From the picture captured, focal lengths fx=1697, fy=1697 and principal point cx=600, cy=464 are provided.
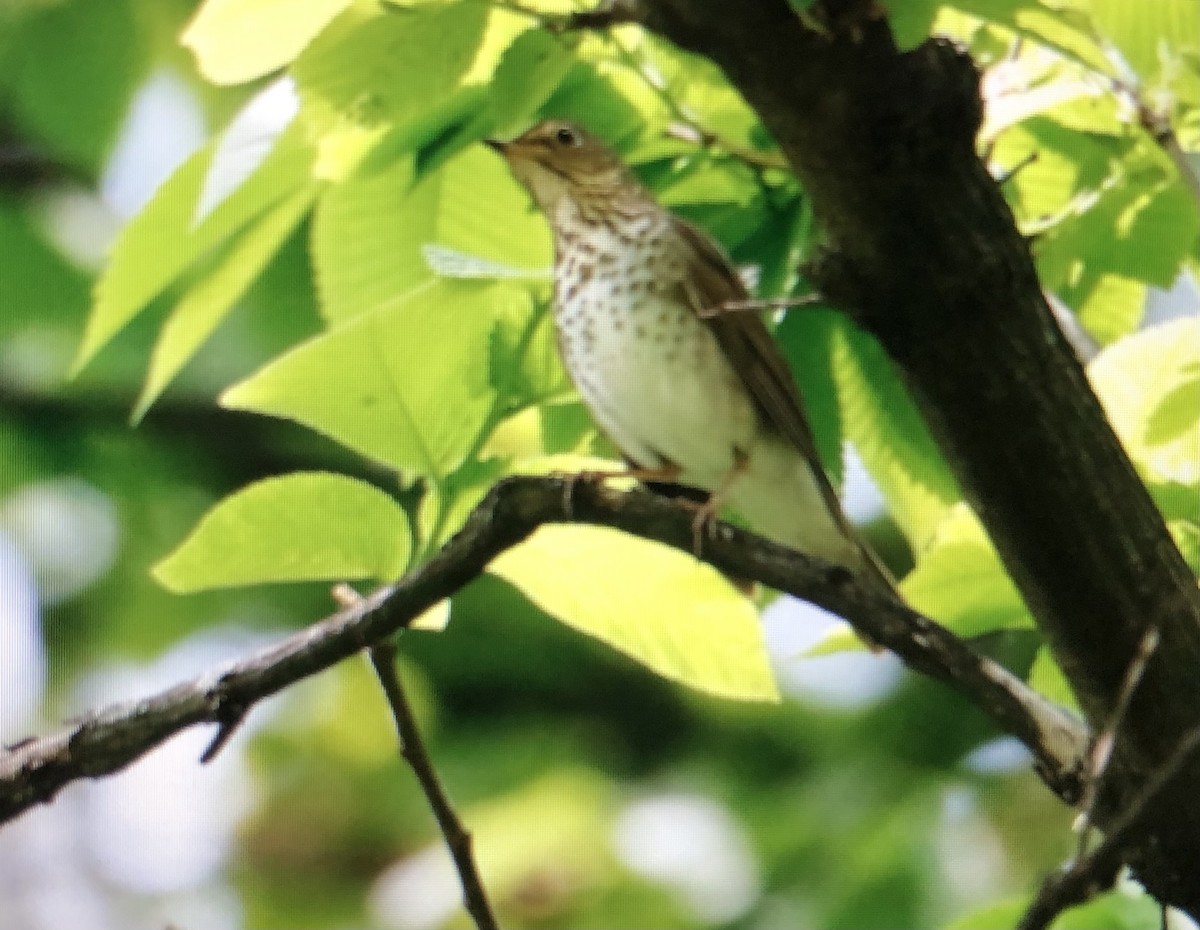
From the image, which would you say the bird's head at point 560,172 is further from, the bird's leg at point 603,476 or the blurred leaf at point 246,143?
the blurred leaf at point 246,143

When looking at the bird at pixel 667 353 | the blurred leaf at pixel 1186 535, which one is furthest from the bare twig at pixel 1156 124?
the bird at pixel 667 353

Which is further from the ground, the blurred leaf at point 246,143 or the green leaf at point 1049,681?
the blurred leaf at point 246,143

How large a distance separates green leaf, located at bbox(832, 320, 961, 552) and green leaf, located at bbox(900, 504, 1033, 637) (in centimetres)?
11

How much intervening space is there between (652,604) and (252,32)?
1.86 ft

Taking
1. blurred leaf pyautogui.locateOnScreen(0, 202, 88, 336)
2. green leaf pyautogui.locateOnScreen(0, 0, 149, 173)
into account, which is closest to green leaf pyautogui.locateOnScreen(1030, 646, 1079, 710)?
green leaf pyautogui.locateOnScreen(0, 0, 149, 173)

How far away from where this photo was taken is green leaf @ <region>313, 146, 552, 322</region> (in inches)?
61.7

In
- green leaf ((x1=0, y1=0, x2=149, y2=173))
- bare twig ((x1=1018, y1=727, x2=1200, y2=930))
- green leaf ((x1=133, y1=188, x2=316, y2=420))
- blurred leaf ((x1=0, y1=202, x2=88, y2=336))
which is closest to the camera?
bare twig ((x1=1018, y1=727, x2=1200, y2=930))

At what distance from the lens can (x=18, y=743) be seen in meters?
1.39

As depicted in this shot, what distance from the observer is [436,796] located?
4.23 ft

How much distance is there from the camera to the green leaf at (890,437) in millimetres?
1553

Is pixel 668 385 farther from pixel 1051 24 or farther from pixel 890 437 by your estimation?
pixel 1051 24

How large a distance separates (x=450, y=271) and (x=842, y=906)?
51.0 inches

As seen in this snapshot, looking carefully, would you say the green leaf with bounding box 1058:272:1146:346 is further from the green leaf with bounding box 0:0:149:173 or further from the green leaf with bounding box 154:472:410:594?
the green leaf with bounding box 0:0:149:173

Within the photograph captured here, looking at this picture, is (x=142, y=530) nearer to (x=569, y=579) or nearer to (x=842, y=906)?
(x=842, y=906)
